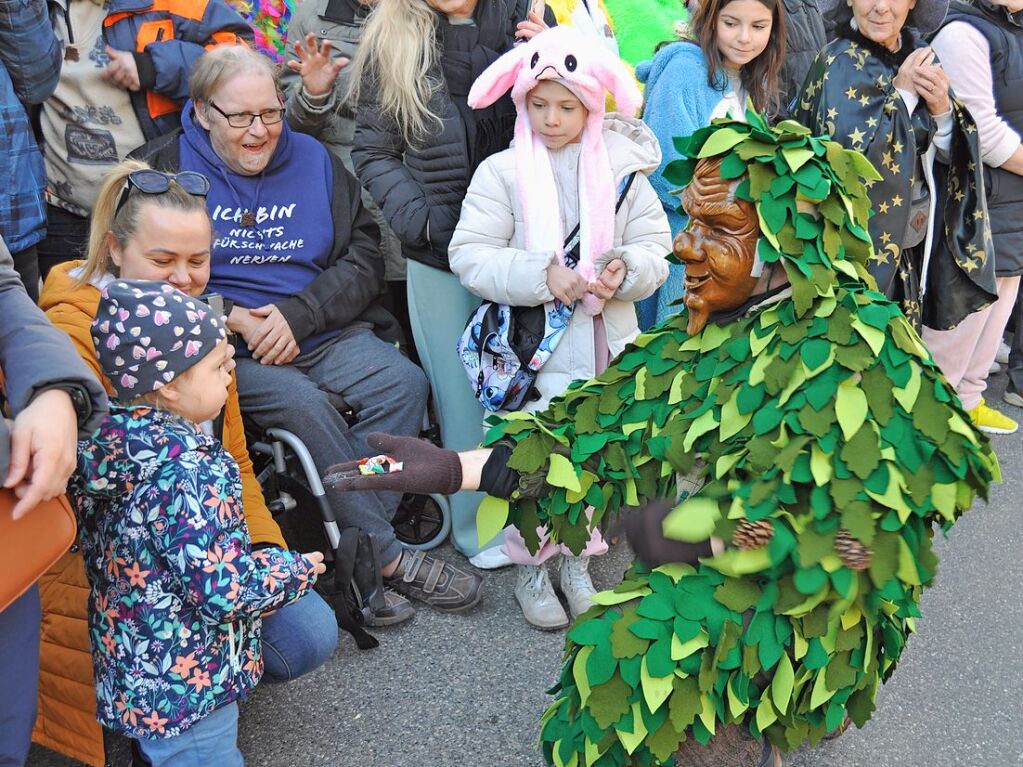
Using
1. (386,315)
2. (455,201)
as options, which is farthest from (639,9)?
(386,315)

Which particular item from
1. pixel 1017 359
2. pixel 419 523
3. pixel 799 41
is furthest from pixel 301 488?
pixel 1017 359

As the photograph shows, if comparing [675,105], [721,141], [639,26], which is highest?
[721,141]

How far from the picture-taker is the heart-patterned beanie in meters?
2.06

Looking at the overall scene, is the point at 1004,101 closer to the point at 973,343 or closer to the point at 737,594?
the point at 973,343

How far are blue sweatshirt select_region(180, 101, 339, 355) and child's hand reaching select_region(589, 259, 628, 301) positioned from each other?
937mm

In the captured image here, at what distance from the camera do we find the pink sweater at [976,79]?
13.4ft

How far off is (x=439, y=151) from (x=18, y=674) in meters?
2.13

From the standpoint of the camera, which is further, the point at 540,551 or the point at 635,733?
the point at 540,551

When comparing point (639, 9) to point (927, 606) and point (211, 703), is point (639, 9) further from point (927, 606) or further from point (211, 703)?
point (211, 703)

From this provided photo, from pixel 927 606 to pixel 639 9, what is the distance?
2763 millimetres

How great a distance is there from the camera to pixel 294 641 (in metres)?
2.57

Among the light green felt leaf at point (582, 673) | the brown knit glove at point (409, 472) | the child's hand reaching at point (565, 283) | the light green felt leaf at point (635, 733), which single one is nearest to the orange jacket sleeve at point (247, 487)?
the brown knit glove at point (409, 472)

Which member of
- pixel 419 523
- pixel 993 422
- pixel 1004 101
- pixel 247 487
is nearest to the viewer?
pixel 247 487

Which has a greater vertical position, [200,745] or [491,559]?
[200,745]
